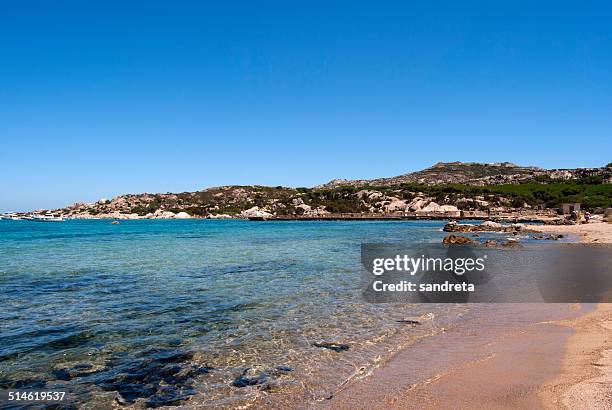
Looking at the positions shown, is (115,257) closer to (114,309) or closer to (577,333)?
(114,309)

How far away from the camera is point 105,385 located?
7.33m

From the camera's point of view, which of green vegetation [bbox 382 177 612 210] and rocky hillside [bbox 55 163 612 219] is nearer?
green vegetation [bbox 382 177 612 210]

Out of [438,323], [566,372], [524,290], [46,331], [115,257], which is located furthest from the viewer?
[115,257]

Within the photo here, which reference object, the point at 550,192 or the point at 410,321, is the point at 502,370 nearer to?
the point at 410,321

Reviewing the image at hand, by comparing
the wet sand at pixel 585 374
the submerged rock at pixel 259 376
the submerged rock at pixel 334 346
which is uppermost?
the wet sand at pixel 585 374

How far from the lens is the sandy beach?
20.5 feet

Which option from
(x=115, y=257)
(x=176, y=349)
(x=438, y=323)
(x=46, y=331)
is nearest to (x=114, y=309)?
(x=46, y=331)

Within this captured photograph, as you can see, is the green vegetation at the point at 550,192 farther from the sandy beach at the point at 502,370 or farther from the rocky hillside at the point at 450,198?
the sandy beach at the point at 502,370

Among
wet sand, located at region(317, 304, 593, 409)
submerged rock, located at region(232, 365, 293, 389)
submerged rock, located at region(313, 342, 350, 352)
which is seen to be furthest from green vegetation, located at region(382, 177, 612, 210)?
submerged rock, located at region(232, 365, 293, 389)

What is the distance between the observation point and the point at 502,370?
754cm

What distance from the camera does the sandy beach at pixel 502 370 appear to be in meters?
6.24

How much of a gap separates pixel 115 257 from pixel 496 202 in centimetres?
14119

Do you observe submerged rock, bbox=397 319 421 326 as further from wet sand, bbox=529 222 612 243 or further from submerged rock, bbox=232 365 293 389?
wet sand, bbox=529 222 612 243

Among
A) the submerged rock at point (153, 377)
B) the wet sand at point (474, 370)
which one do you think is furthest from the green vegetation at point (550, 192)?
the submerged rock at point (153, 377)
